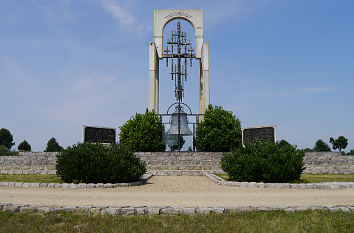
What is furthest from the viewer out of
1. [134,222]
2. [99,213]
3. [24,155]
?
[24,155]

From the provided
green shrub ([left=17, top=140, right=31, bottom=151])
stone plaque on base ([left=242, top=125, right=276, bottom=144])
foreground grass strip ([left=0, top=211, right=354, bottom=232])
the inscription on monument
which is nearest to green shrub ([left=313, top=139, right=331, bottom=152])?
stone plaque on base ([left=242, top=125, right=276, bottom=144])

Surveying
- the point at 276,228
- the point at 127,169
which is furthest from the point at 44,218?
the point at 127,169

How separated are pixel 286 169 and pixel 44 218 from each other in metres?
10.2

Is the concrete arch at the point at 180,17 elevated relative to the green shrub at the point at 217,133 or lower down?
elevated

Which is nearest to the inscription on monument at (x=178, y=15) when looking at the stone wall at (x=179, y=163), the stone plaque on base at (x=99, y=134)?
the stone plaque on base at (x=99, y=134)

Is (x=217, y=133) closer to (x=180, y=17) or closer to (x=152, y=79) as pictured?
(x=152, y=79)

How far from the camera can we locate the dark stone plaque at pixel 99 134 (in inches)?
1059

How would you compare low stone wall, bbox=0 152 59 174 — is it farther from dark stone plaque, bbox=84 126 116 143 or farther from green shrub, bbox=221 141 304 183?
green shrub, bbox=221 141 304 183

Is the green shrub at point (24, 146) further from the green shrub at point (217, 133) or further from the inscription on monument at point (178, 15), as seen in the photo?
the green shrub at point (217, 133)

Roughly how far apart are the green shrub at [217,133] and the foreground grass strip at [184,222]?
21703mm

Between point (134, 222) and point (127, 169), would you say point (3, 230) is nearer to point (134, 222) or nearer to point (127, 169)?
point (134, 222)

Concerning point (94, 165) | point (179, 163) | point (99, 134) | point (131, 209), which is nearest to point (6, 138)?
point (99, 134)

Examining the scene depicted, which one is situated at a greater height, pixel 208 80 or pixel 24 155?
pixel 208 80

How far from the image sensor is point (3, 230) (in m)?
6.14
